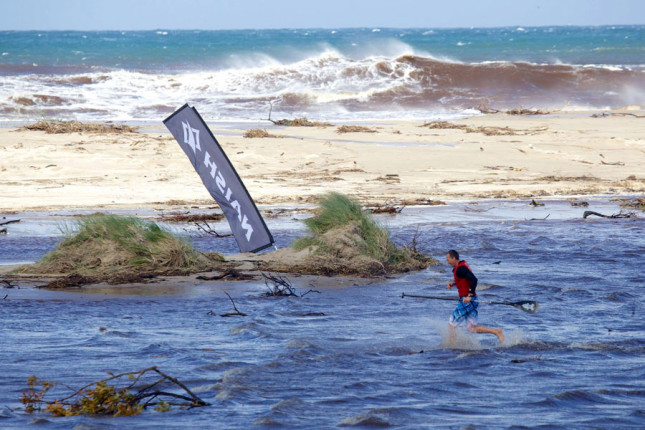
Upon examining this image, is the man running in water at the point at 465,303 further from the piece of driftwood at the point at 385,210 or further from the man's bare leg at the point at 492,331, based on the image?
the piece of driftwood at the point at 385,210

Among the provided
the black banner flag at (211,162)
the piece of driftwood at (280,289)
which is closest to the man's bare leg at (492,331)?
the piece of driftwood at (280,289)

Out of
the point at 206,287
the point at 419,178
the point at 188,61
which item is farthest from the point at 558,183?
the point at 188,61

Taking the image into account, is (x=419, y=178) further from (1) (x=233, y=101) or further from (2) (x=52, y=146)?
(1) (x=233, y=101)

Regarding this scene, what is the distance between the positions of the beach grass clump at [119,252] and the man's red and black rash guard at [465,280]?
3650 mm

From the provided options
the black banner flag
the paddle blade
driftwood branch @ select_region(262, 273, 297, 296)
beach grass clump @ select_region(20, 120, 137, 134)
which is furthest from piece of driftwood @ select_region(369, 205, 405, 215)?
beach grass clump @ select_region(20, 120, 137, 134)

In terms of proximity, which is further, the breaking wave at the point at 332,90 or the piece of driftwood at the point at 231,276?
the breaking wave at the point at 332,90

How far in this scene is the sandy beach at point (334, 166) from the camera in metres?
17.2

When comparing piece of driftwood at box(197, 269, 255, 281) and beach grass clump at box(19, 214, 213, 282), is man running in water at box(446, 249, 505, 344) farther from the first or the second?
beach grass clump at box(19, 214, 213, 282)

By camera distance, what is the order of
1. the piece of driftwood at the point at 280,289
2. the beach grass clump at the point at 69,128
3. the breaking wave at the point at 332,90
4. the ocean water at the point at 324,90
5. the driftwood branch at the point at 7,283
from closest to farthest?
the piece of driftwood at the point at 280,289
the driftwood branch at the point at 7,283
the beach grass clump at the point at 69,128
the ocean water at the point at 324,90
the breaking wave at the point at 332,90

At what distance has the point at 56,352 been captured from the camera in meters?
7.63

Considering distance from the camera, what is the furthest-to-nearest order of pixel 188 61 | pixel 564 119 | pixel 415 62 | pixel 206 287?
1. pixel 188 61
2. pixel 415 62
3. pixel 564 119
4. pixel 206 287

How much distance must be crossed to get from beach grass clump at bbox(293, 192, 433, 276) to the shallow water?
0.42 meters

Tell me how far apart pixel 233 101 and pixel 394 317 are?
2887 cm

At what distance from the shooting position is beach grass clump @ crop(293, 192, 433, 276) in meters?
11.2
